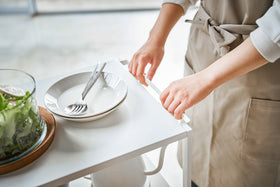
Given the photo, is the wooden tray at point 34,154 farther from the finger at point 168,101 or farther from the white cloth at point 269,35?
the white cloth at point 269,35

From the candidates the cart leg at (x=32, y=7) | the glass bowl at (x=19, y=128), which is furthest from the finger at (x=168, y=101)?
the cart leg at (x=32, y=7)

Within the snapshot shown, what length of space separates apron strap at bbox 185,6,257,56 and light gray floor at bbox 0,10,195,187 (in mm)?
1304

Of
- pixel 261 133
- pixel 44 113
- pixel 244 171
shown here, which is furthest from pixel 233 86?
pixel 44 113

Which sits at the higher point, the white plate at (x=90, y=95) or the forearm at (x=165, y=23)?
the forearm at (x=165, y=23)

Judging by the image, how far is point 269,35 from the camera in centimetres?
69

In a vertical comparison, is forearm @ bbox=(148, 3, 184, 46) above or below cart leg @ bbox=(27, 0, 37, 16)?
below

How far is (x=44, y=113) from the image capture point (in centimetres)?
79

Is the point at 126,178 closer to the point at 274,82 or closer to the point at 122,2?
the point at 274,82

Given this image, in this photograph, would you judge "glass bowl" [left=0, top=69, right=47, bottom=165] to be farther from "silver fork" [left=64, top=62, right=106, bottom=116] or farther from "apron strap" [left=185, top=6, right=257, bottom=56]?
"apron strap" [left=185, top=6, right=257, bottom=56]

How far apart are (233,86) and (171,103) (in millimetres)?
271

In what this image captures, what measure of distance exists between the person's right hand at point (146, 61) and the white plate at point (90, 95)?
3.7 inches

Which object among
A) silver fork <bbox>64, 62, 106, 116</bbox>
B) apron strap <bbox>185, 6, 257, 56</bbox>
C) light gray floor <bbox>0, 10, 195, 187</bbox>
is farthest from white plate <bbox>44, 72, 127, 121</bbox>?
light gray floor <bbox>0, 10, 195, 187</bbox>

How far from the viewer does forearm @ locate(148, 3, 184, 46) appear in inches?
38.9

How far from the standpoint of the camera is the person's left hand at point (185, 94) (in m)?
0.75
